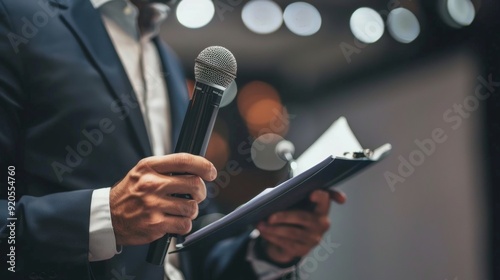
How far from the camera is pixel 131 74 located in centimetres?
99

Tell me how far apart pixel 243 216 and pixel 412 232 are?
211cm

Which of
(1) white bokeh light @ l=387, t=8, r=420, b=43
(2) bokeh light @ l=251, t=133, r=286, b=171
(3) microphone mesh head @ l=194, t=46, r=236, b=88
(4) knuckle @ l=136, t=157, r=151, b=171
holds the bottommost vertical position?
(2) bokeh light @ l=251, t=133, r=286, b=171

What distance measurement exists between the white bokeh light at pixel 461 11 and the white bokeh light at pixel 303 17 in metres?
0.62

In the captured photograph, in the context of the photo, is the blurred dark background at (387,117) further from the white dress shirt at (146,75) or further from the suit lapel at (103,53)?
the suit lapel at (103,53)

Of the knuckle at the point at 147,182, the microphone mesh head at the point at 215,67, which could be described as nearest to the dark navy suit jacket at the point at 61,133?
the knuckle at the point at 147,182

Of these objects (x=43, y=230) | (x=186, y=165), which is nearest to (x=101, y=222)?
(x=43, y=230)

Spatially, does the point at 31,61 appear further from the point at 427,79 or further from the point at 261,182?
the point at 261,182

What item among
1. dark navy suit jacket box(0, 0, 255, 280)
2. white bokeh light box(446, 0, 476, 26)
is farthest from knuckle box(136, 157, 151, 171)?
white bokeh light box(446, 0, 476, 26)

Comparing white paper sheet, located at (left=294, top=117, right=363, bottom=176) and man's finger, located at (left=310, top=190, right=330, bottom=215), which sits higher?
white paper sheet, located at (left=294, top=117, right=363, bottom=176)

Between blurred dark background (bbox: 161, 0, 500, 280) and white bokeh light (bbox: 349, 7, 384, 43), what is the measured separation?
29mm

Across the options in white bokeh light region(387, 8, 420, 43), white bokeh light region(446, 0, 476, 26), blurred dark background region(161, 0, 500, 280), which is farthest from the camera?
white bokeh light region(387, 8, 420, 43)

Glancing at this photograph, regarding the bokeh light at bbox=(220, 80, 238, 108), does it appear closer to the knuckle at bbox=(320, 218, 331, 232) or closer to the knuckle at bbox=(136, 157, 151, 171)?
the knuckle at bbox=(136, 157, 151, 171)

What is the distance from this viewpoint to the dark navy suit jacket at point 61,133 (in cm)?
72

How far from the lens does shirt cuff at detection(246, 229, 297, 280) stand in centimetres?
104
